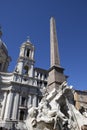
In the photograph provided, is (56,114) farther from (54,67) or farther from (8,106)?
(8,106)

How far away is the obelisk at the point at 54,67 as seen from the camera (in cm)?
1242

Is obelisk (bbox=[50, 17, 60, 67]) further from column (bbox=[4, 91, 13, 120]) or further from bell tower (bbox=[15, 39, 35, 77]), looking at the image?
bell tower (bbox=[15, 39, 35, 77])

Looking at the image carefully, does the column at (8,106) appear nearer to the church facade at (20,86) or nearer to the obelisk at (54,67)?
the church facade at (20,86)

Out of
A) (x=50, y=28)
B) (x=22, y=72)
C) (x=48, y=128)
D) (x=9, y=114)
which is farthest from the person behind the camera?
(x=22, y=72)

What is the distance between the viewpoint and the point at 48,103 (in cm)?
1090

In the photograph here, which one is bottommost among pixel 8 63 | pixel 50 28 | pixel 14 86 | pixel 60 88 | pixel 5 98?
pixel 60 88

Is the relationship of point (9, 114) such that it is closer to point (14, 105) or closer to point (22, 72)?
point (14, 105)

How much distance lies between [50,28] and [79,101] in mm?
18307

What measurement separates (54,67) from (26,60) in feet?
87.8

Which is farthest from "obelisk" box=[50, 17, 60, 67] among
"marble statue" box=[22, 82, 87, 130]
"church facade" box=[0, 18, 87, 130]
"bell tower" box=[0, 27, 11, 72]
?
"bell tower" box=[0, 27, 11, 72]

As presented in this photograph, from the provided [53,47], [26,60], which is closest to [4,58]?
[26,60]

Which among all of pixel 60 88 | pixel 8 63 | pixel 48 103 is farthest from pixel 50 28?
pixel 8 63

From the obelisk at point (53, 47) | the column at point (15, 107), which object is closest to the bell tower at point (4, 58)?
the column at point (15, 107)

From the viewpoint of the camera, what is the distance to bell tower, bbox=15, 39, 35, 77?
125 feet
